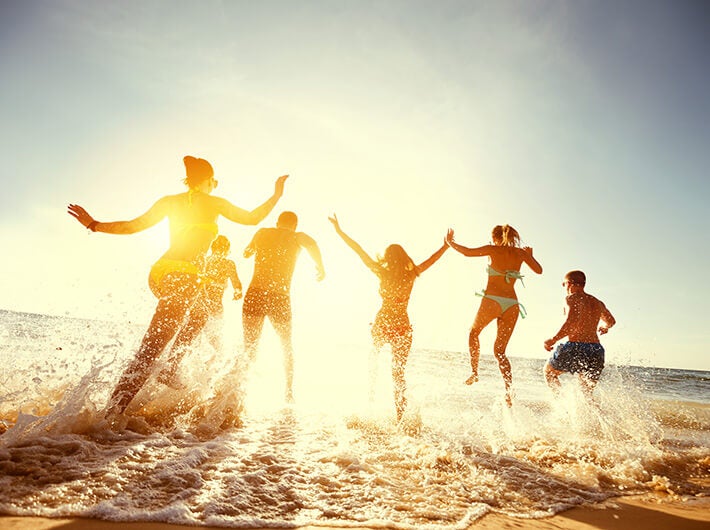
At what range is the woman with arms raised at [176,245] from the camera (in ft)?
11.0

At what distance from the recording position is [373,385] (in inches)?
206

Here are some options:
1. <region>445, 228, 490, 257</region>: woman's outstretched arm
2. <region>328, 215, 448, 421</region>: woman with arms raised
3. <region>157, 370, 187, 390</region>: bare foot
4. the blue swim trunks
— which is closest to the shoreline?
<region>157, 370, 187, 390</region>: bare foot

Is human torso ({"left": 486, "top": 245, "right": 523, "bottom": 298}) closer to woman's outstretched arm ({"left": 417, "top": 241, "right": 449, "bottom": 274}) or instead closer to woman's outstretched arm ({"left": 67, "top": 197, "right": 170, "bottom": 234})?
woman's outstretched arm ({"left": 417, "top": 241, "right": 449, "bottom": 274})

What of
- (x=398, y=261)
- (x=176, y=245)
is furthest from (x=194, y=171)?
(x=398, y=261)

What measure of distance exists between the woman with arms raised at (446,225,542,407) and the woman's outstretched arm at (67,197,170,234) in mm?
3964

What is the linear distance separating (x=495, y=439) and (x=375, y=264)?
2.61 m

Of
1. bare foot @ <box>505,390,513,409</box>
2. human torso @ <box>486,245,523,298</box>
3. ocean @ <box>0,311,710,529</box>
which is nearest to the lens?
ocean @ <box>0,311,710,529</box>

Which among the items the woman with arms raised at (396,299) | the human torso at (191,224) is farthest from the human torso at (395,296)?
the human torso at (191,224)

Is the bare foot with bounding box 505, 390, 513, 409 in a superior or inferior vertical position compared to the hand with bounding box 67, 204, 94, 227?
inferior

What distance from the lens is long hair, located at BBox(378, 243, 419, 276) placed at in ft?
17.0

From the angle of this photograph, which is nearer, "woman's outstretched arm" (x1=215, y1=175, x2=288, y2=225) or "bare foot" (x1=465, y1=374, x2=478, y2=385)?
"woman's outstretched arm" (x1=215, y1=175, x2=288, y2=225)

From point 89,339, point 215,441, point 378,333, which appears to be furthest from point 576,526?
point 89,339

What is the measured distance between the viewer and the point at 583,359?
5750mm

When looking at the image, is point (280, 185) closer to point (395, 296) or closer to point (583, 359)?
point (395, 296)
